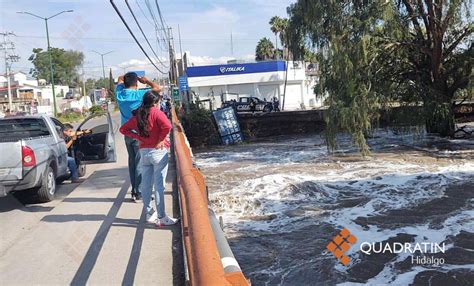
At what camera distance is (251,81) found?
54.8 metres

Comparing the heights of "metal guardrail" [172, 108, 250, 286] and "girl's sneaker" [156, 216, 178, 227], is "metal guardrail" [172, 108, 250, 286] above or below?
above

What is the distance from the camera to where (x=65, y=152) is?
9062mm

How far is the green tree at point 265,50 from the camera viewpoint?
78.4 m

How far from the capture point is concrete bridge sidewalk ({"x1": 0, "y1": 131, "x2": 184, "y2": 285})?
4.37 m

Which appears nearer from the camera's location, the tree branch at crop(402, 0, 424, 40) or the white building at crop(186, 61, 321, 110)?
the tree branch at crop(402, 0, 424, 40)

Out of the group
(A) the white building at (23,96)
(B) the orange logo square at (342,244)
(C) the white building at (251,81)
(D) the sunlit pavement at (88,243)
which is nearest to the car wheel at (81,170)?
(D) the sunlit pavement at (88,243)

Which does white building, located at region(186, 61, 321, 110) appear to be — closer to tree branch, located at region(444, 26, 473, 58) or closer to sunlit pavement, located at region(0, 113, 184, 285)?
tree branch, located at region(444, 26, 473, 58)

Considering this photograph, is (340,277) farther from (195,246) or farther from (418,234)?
(195,246)

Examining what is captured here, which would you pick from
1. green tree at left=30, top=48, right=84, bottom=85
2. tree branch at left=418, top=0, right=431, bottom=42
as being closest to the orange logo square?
tree branch at left=418, top=0, right=431, bottom=42

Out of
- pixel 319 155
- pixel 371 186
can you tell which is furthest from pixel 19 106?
pixel 371 186

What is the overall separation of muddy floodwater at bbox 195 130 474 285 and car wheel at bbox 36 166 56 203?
125 inches

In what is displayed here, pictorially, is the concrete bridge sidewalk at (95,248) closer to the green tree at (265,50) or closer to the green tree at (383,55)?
the green tree at (383,55)

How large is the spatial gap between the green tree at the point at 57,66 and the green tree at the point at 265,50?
35.6 meters

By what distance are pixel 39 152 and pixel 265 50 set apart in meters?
73.1
